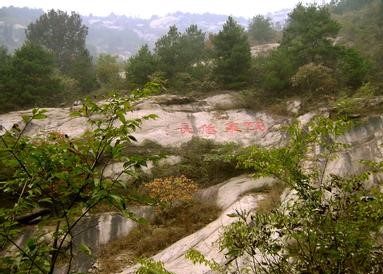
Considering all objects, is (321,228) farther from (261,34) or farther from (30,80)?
(261,34)

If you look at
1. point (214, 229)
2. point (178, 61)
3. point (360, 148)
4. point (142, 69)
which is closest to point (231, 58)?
point (178, 61)

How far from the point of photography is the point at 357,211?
3.83 m

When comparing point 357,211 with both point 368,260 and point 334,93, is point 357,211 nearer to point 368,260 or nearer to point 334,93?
point 368,260

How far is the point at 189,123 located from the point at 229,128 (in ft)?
6.26

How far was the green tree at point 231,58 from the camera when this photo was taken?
1975 cm

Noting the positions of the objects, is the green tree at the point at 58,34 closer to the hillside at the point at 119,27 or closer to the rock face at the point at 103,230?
the rock face at the point at 103,230

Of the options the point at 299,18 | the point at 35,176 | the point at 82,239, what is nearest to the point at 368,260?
the point at 35,176

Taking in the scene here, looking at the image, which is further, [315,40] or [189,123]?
[315,40]

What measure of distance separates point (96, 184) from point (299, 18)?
66.7ft

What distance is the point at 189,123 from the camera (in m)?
17.6

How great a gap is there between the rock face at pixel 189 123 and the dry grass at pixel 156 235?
486cm

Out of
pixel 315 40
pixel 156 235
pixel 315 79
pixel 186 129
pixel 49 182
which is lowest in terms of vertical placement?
pixel 156 235

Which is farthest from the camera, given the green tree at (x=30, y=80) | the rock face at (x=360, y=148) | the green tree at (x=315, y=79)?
the green tree at (x=30, y=80)

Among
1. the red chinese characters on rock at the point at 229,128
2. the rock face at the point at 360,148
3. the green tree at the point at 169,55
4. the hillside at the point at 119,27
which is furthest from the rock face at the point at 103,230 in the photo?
the hillside at the point at 119,27
